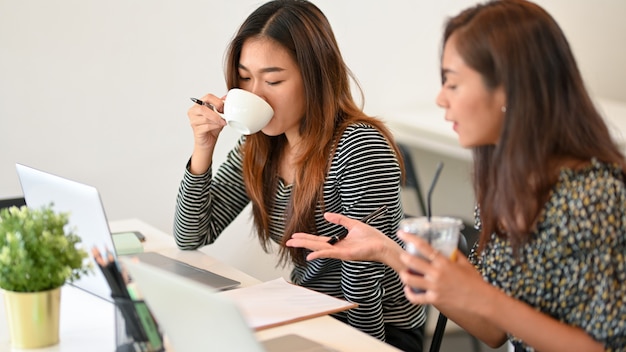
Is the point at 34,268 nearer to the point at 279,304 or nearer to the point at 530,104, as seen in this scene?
the point at 279,304

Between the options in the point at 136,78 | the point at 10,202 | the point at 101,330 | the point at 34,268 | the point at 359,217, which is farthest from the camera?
the point at 136,78

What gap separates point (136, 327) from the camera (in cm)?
127

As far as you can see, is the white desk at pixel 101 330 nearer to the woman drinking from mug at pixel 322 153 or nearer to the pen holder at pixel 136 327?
the pen holder at pixel 136 327

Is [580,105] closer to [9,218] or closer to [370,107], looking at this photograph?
[9,218]

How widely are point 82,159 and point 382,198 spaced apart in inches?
51.4

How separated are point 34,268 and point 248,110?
656 millimetres

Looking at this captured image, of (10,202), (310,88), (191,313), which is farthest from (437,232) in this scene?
(10,202)

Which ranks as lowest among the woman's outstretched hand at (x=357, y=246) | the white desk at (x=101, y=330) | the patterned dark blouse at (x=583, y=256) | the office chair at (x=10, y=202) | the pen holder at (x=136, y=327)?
the office chair at (x=10, y=202)

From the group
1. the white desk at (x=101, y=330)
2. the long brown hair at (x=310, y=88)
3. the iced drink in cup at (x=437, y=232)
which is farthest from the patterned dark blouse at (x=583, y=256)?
the long brown hair at (x=310, y=88)

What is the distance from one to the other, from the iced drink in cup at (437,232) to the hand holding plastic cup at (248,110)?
0.72m

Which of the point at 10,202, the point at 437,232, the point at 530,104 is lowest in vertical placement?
the point at 10,202

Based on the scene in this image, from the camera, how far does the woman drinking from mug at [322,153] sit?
1.82 meters

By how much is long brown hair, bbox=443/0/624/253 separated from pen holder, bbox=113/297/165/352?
1.83 ft

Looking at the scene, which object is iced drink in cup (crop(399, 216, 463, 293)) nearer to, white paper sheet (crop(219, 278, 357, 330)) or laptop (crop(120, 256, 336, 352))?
laptop (crop(120, 256, 336, 352))
